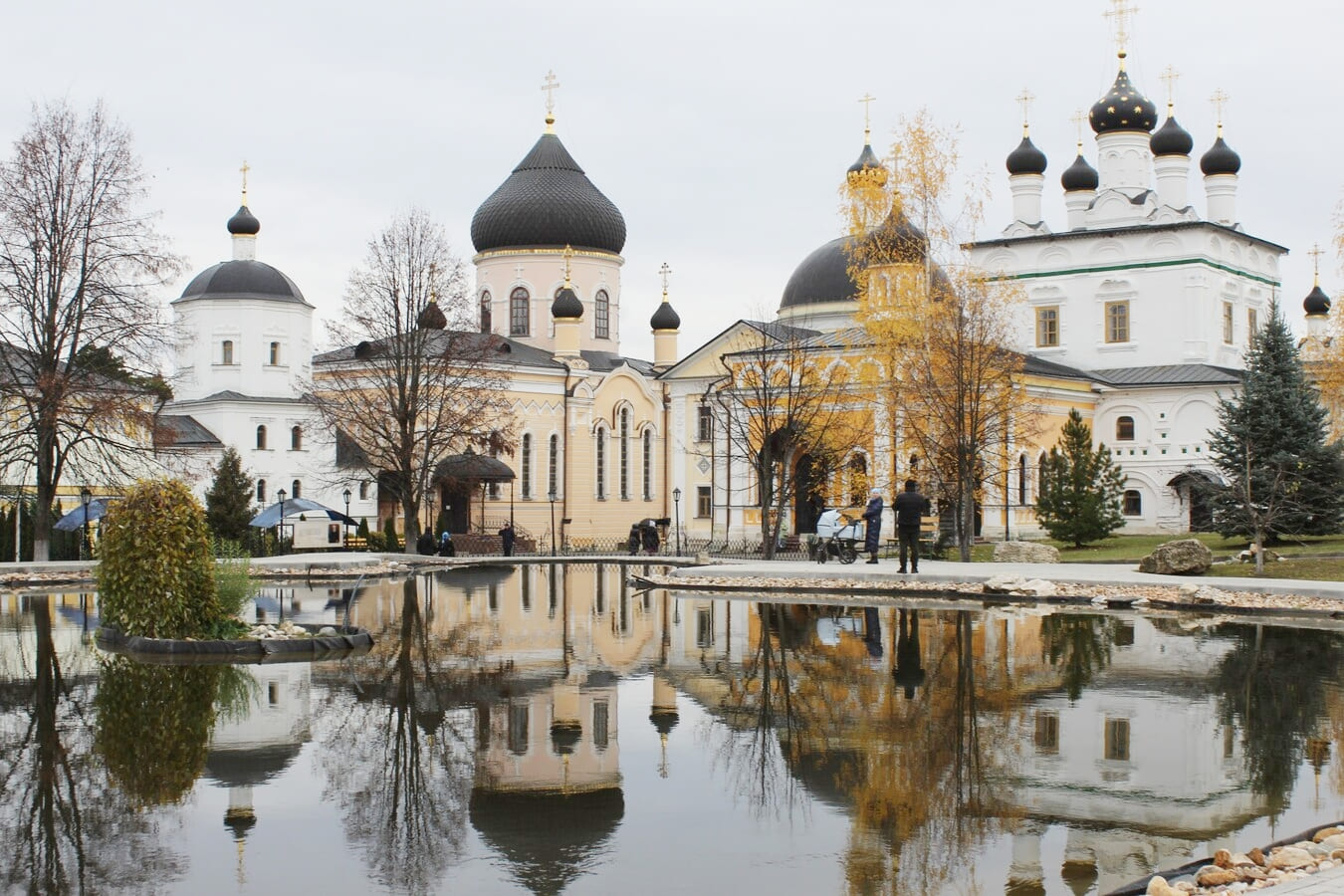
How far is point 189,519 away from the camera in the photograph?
15.9m

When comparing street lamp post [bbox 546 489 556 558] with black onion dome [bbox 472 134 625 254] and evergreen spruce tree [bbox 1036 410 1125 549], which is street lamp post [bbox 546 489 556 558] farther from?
evergreen spruce tree [bbox 1036 410 1125 549]

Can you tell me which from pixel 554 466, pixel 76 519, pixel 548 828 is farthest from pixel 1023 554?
pixel 554 466

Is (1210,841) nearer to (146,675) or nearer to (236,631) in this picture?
(146,675)

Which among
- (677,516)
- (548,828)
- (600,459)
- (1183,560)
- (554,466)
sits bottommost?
(548,828)

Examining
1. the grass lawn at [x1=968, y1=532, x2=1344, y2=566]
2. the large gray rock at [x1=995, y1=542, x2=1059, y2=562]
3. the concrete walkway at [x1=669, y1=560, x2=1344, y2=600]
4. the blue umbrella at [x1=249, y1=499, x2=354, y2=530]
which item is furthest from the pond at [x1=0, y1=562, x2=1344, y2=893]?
the blue umbrella at [x1=249, y1=499, x2=354, y2=530]

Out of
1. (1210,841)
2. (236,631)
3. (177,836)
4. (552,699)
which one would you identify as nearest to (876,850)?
(1210,841)

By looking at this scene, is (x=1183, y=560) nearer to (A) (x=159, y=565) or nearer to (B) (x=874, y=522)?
(B) (x=874, y=522)

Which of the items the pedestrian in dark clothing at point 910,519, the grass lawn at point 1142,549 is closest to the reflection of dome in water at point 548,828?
Answer: the pedestrian in dark clothing at point 910,519

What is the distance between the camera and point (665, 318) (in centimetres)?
5956

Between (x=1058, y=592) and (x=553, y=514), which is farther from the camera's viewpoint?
(x=553, y=514)

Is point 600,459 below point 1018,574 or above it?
above

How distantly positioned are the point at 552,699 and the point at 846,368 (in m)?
28.7

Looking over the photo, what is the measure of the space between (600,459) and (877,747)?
150 ft

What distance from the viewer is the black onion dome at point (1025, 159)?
172ft
